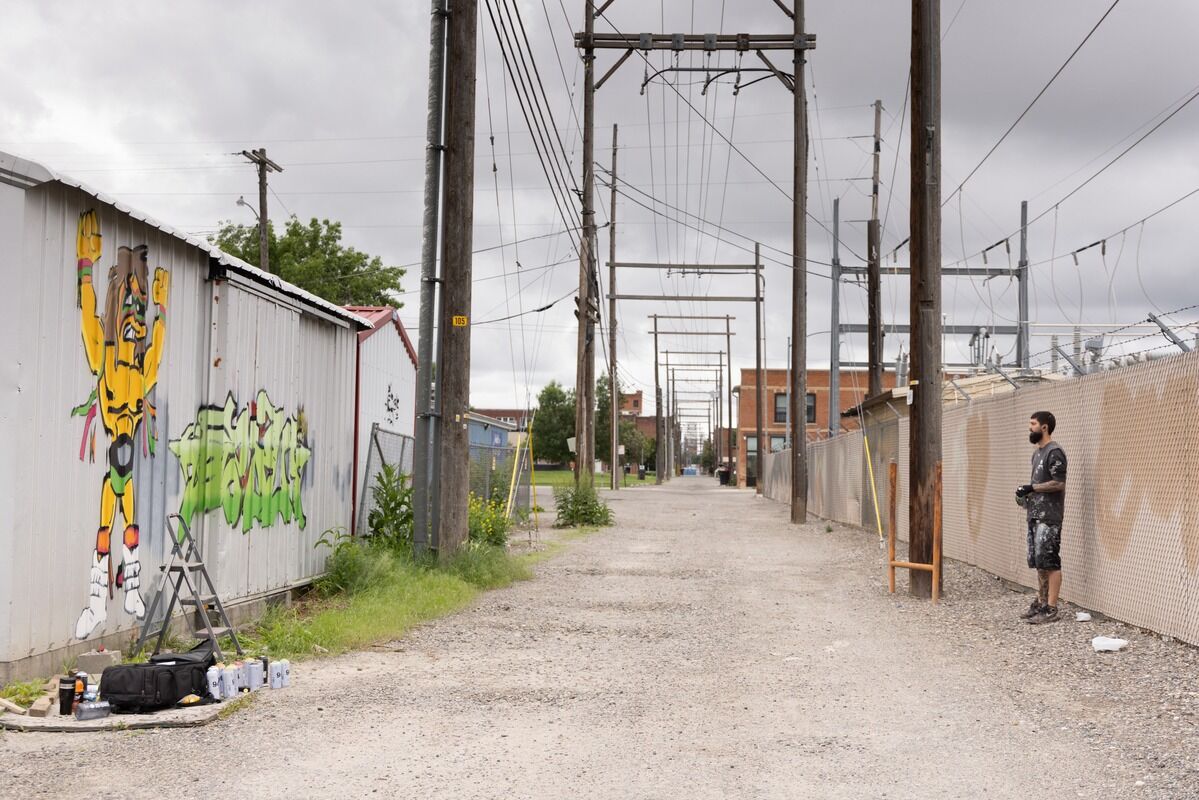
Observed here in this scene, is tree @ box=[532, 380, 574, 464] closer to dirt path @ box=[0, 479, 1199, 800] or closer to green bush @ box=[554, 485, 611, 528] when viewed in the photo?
green bush @ box=[554, 485, 611, 528]

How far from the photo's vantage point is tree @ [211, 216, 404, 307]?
5484 centimetres

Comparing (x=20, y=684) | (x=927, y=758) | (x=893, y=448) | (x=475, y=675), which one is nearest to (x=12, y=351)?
(x=20, y=684)

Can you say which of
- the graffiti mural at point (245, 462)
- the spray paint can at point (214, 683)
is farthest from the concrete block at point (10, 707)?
the graffiti mural at point (245, 462)

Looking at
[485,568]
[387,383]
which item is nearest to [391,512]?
[485,568]

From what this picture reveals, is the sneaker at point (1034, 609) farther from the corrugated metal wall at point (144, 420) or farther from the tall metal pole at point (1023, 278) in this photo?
the tall metal pole at point (1023, 278)

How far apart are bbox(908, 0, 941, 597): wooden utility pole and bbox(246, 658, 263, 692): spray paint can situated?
7.70 m

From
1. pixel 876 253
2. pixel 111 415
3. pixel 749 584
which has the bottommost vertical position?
pixel 749 584

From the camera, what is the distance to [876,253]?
30.4m

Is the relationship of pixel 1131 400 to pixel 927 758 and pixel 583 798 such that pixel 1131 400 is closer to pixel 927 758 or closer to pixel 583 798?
pixel 927 758

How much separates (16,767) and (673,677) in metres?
4.23

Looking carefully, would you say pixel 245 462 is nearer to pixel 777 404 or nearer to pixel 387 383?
pixel 387 383

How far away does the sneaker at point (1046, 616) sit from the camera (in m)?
10.7

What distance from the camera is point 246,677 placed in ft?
25.3

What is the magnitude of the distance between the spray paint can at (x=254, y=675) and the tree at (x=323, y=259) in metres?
47.5
